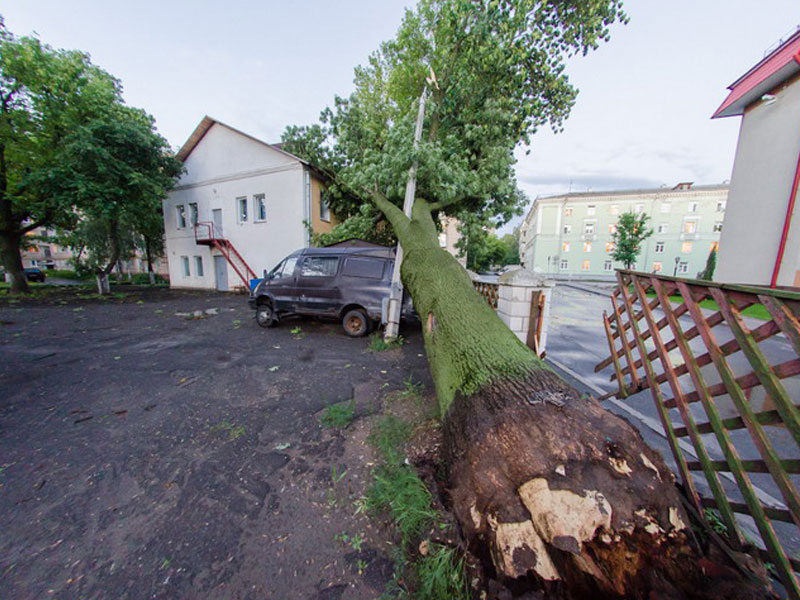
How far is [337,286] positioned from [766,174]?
44.9ft

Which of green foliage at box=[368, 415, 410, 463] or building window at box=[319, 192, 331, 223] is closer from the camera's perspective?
green foliage at box=[368, 415, 410, 463]

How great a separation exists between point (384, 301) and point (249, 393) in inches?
113

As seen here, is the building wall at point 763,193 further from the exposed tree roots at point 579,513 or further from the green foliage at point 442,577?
the green foliage at point 442,577

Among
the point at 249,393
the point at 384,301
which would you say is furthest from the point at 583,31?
the point at 249,393

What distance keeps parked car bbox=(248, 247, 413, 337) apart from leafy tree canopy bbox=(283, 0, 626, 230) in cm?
215

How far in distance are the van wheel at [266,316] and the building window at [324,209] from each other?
7.93 m

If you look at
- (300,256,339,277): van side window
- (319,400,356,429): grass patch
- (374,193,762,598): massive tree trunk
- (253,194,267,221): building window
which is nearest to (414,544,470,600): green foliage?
(374,193,762,598): massive tree trunk

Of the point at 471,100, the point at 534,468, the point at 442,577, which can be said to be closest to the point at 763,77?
the point at 471,100

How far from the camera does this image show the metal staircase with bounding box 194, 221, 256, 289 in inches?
551

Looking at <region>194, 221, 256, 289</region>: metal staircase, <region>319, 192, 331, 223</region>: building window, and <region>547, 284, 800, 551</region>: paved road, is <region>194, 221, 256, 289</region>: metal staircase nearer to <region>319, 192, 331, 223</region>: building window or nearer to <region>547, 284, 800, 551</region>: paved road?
<region>319, 192, 331, 223</region>: building window

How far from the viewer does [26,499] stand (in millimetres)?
2008

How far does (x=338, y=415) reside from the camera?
10.0ft

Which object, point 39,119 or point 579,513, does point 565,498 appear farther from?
point 39,119

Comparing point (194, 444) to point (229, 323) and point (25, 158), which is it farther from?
point (25, 158)
